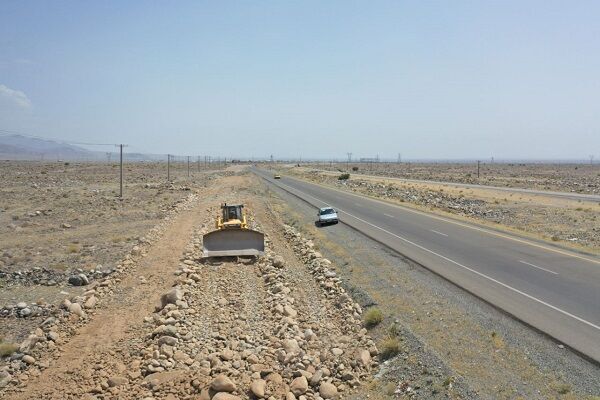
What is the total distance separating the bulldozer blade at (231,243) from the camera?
22078mm

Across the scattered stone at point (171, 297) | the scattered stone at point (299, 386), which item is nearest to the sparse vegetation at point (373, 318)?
the scattered stone at point (299, 386)

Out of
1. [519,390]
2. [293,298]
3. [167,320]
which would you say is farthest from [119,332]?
[519,390]

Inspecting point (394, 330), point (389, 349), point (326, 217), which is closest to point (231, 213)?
point (326, 217)

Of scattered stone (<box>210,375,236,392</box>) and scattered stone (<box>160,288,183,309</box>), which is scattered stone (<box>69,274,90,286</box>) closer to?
scattered stone (<box>160,288,183,309</box>)

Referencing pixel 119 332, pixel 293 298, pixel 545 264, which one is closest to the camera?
pixel 119 332

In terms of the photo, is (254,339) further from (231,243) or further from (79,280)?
(79,280)

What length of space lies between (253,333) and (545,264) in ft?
49.8

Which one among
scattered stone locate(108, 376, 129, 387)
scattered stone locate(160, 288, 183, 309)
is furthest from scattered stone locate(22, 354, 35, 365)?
scattered stone locate(160, 288, 183, 309)

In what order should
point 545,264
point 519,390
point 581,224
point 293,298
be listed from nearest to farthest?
point 519,390, point 293,298, point 545,264, point 581,224

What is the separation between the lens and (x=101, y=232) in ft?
99.5

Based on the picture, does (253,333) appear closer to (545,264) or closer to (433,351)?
(433,351)

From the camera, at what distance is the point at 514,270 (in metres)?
20.7

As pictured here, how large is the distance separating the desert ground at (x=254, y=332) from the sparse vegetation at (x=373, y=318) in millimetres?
33

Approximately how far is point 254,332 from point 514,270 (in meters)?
12.6
